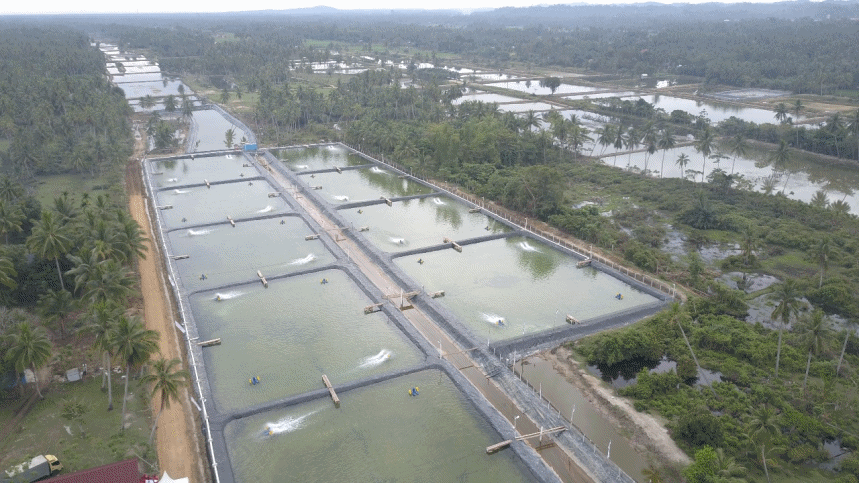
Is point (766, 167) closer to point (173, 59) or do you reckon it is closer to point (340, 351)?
point (340, 351)

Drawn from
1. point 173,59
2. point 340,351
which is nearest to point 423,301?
point 340,351

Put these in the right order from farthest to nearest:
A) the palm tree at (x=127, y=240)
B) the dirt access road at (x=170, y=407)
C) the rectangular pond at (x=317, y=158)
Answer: the rectangular pond at (x=317, y=158)
the palm tree at (x=127, y=240)
the dirt access road at (x=170, y=407)

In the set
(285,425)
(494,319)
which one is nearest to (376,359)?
(285,425)

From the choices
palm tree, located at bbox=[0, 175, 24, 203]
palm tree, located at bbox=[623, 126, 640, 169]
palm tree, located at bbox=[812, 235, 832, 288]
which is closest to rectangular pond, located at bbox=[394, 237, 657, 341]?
palm tree, located at bbox=[812, 235, 832, 288]


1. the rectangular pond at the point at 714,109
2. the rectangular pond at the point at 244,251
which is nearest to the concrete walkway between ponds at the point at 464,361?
the rectangular pond at the point at 244,251

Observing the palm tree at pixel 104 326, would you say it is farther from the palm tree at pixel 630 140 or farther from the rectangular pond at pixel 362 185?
the palm tree at pixel 630 140

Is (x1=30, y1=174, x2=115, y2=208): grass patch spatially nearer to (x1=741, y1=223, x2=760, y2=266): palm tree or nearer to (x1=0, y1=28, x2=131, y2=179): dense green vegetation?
(x1=0, y1=28, x2=131, y2=179): dense green vegetation
